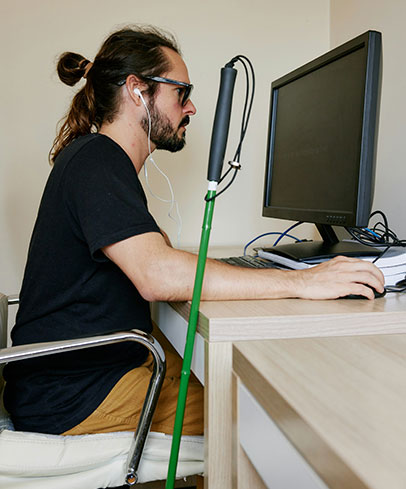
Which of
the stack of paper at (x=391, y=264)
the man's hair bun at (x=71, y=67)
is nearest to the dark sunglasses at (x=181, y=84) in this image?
the man's hair bun at (x=71, y=67)

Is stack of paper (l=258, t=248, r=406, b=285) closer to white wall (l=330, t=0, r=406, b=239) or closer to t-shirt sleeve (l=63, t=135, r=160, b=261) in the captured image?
t-shirt sleeve (l=63, t=135, r=160, b=261)

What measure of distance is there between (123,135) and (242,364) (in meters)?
0.81

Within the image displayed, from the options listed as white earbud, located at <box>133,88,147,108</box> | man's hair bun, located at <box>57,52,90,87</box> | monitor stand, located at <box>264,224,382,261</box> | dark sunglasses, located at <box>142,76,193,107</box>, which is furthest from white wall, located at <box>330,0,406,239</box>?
man's hair bun, located at <box>57,52,90,87</box>

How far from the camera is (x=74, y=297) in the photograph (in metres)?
1.13

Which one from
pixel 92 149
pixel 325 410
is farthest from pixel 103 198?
pixel 325 410

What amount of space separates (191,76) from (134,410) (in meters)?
1.50

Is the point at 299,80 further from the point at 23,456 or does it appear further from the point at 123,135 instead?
the point at 23,456

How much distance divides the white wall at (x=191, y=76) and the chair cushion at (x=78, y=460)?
1.22 metres

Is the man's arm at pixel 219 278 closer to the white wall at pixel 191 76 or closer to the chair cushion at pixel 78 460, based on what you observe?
the chair cushion at pixel 78 460

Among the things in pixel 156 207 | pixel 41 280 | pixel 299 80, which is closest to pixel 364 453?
pixel 41 280

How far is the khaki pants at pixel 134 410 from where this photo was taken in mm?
1051

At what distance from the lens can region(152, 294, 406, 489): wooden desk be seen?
0.84 m

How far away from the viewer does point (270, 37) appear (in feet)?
7.23

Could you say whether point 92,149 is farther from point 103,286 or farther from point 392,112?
point 392,112
